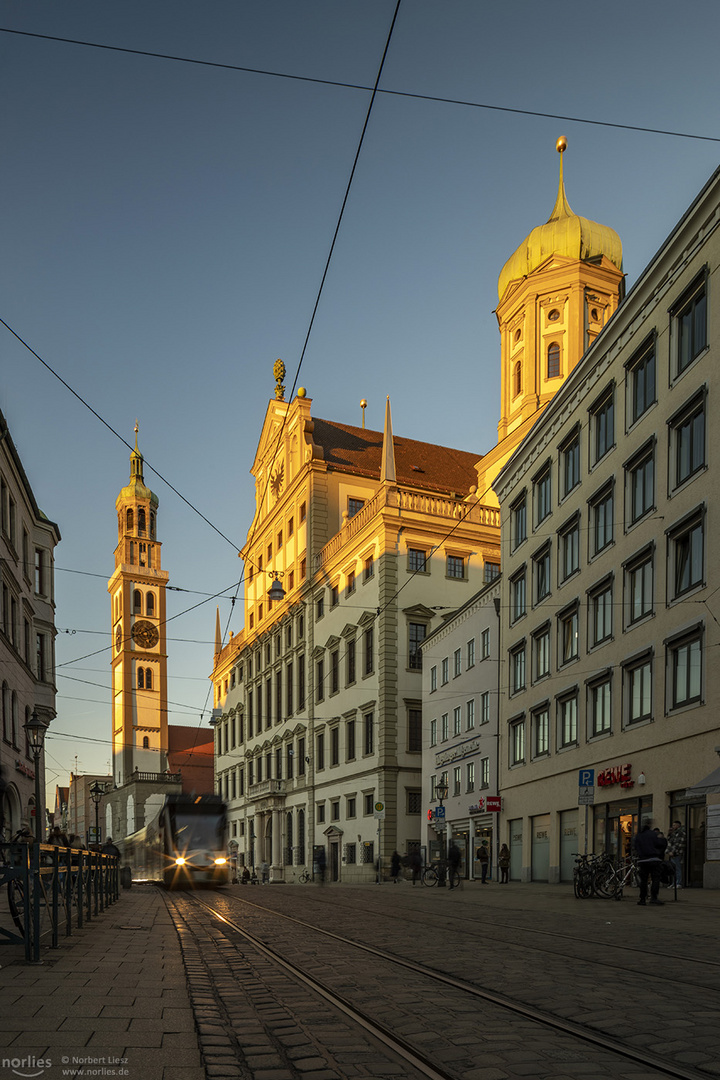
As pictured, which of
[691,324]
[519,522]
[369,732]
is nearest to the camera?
[691,324]

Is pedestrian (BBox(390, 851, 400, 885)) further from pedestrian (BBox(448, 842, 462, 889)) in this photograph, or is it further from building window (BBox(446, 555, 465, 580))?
building window (BBox(446, 555, 465, 580))

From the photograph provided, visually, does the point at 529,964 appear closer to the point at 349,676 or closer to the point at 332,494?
the point at 349,676

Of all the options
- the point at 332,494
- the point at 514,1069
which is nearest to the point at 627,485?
the point at 514,1069

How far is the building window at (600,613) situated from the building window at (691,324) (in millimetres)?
6874

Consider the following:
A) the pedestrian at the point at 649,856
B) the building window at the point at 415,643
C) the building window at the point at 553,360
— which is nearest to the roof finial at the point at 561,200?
the building window at the point at 553,360

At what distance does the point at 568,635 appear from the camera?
34.7 meters

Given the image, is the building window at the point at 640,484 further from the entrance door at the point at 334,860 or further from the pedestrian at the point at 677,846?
the entrance door at the point at 334,860

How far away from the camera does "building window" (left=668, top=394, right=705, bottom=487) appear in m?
26.0

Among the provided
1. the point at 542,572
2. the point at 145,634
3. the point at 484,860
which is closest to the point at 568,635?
the point at 542,572

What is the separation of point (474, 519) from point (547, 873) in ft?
74.5

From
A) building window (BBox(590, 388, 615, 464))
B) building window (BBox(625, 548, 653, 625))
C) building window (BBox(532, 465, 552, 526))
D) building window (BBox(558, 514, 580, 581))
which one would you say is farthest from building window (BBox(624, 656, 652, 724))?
building window (BBox(532, 465, 552, 526))

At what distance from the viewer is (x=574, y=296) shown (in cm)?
5638

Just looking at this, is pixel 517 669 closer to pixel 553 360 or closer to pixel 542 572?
pixel 542 572

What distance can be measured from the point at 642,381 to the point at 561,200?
115 ft
